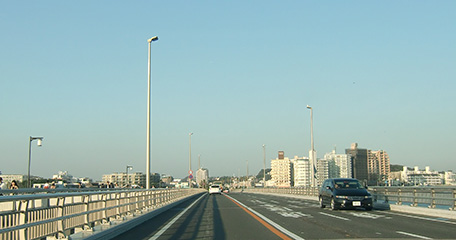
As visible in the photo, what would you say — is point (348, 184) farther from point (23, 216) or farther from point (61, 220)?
point (23, 216)

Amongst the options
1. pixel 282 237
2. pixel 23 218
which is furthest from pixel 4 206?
pixel 282 237

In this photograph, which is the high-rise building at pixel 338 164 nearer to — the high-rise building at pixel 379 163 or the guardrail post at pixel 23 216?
the high-rise building at pixel 379 163

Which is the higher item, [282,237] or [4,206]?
[4,206]

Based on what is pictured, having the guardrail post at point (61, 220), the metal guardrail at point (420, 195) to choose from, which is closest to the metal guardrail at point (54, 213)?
the guardrail post at point (61, 220)

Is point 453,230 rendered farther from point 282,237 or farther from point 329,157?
point 329,157

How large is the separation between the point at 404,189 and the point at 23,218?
19.9 metres

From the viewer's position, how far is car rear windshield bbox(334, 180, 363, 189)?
2525cm

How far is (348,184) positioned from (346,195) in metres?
1.74

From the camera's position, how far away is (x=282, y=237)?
1245cm

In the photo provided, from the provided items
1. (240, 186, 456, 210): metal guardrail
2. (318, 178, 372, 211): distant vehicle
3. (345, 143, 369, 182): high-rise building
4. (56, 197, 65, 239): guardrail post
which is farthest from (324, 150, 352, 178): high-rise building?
(56, 197, 65, 239): guardrail post

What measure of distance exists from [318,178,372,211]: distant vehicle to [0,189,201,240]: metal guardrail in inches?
471

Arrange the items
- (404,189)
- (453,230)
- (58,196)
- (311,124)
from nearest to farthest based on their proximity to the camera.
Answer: (58,196) < (453,230) < (404,189) < (311,124)

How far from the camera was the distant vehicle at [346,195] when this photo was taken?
2364 centimetres

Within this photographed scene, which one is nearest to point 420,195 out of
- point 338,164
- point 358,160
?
point 358,160
